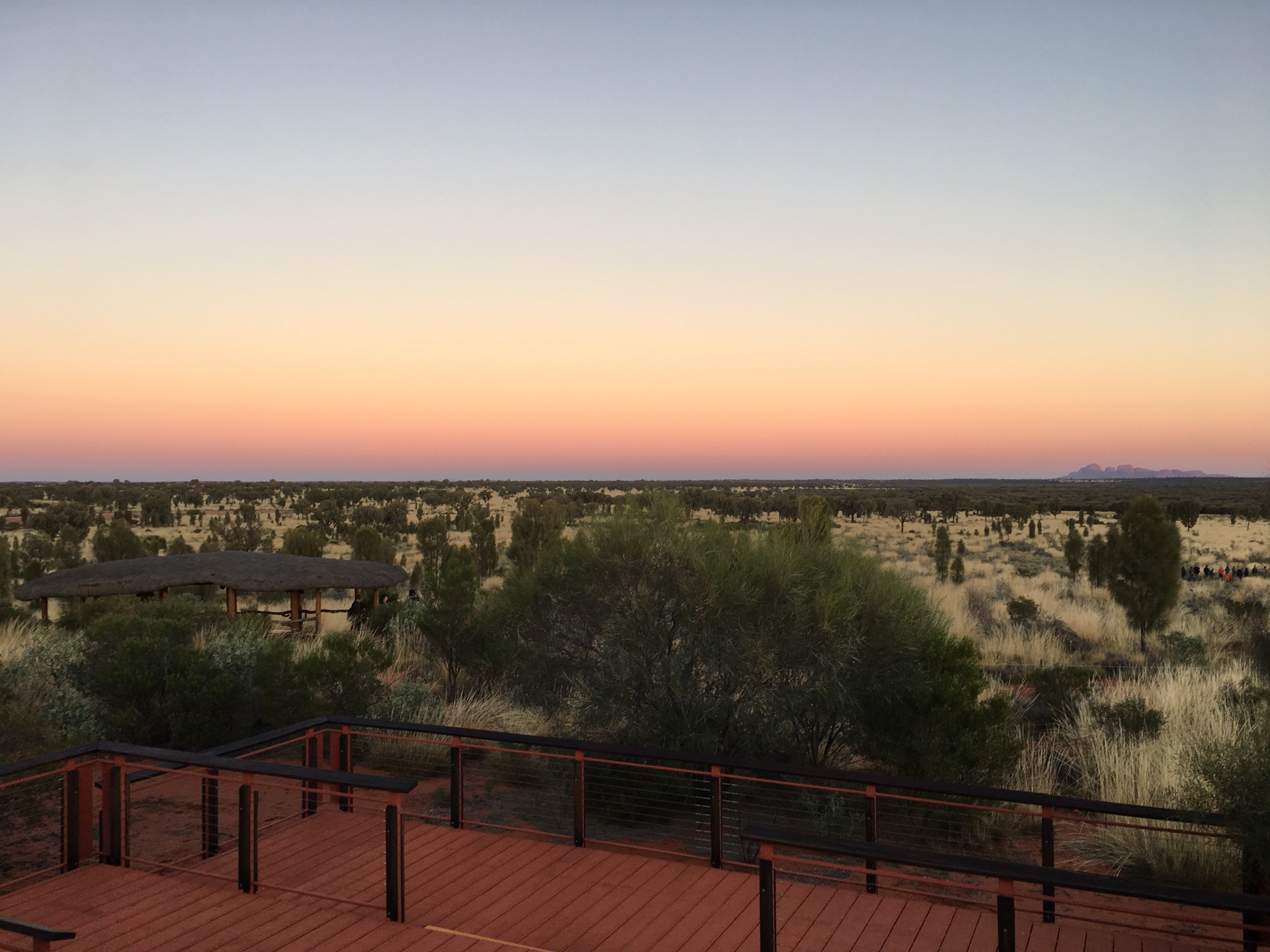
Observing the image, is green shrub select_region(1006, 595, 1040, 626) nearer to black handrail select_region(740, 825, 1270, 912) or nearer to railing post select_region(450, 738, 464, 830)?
railing post select_region(450, 738, 464, 830)

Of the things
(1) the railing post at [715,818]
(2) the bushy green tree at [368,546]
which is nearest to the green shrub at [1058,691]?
(1) the railing post at [715,818]

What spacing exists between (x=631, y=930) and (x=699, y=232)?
61.0ft

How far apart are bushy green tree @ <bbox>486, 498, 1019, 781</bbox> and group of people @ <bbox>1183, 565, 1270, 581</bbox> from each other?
76.6 feet

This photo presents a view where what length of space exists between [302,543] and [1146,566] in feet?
70.4

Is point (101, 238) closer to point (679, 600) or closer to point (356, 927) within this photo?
point (679, 600)

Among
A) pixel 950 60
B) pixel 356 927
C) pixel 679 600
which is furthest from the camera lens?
pixel 950 60

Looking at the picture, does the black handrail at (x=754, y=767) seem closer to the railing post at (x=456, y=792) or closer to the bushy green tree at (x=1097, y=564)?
the railing post at (x=456, y=792)

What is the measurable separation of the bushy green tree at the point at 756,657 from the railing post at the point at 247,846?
3234mm

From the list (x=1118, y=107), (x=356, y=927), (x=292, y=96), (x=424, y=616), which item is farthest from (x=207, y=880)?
(x=1118, y=107)

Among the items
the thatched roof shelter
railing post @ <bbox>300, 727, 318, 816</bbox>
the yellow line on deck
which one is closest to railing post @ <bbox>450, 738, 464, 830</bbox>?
railing post @ <bbox>300, 727, 318, 816</bbox>

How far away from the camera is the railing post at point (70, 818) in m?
5.97

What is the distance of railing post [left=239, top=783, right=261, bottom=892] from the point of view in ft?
18.1

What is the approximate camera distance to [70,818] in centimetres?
599

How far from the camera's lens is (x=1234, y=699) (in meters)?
11.1
